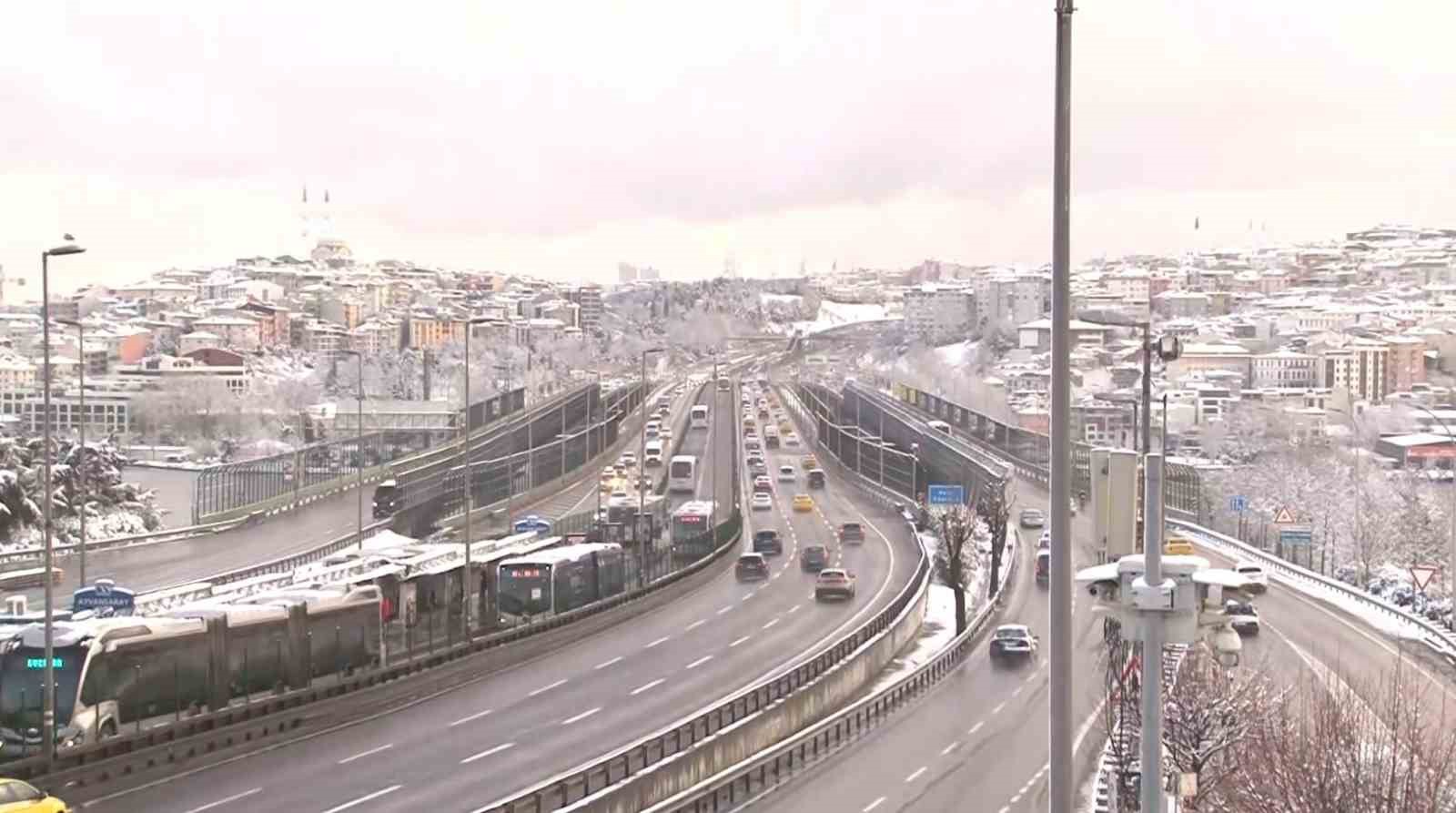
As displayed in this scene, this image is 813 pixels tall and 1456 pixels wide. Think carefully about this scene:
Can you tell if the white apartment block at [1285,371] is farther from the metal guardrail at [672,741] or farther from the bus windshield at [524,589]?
the metal guardrail at [672,741]

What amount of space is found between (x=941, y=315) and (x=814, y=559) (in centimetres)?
15660

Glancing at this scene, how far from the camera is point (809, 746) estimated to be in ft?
52.2

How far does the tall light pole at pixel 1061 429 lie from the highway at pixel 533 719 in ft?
29.2

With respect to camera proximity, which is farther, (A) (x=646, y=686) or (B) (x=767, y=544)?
(B) (x=767, y=544)

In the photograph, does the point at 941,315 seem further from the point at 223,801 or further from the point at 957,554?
the point at 223,801

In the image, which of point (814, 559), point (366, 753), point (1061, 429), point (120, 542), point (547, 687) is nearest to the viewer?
point (1061, 429)

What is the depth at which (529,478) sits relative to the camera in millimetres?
45031

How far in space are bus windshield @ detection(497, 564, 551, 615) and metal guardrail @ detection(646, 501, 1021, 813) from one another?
580 centimetres

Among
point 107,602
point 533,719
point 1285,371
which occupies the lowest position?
point 533,719

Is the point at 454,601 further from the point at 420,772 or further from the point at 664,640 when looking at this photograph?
the point at 420,772

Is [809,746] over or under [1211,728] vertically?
under

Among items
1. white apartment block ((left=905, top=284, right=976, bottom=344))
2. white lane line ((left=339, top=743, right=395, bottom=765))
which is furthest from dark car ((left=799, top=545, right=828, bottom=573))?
white apartment block ((left=905, top=284, right=976, bottom=344))

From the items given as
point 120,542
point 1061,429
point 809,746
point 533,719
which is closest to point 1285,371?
point 120,542

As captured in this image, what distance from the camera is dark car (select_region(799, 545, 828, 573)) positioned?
1370 inches
